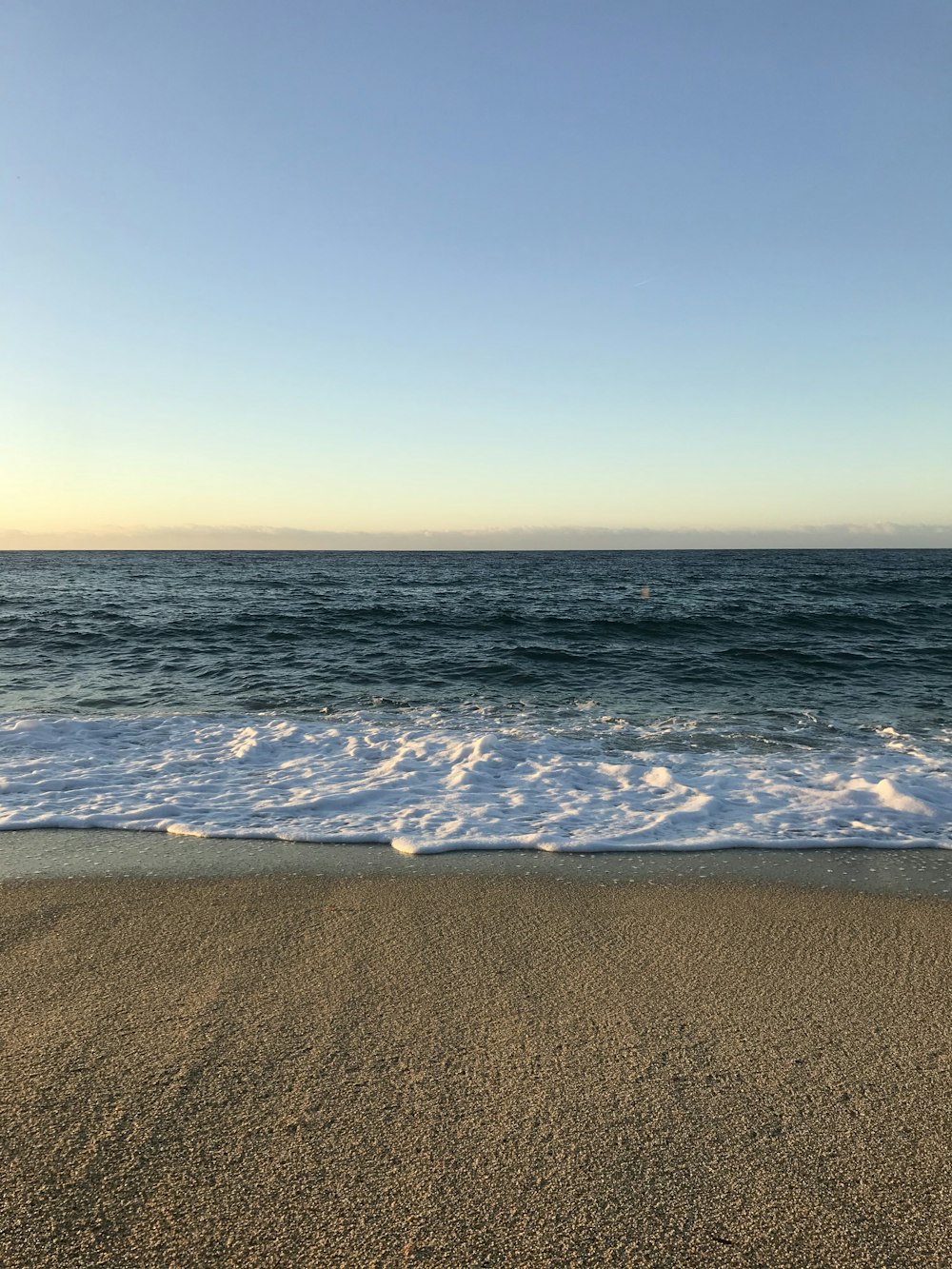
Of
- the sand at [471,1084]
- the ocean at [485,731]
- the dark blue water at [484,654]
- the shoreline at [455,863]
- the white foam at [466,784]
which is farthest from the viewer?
the dark blue water at [484,654]

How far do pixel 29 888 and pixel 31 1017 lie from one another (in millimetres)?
1485

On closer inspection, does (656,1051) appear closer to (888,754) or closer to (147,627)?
(888,754)

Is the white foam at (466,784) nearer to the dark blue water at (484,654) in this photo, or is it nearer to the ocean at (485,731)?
the ocean at (485,731)

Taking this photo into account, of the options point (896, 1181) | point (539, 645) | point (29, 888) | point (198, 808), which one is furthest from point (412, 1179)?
point (539, 645)

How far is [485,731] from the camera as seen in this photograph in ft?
27.6

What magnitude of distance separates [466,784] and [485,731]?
2061 mm

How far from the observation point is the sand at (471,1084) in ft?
6.34

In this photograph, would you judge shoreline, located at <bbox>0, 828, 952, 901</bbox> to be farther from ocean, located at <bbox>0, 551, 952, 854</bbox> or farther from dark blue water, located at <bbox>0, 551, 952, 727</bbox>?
dark blue water, located at <bbox>0, 551, 952, 727</bbox>

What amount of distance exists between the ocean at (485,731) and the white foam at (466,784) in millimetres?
29

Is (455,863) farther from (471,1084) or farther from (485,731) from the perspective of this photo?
(485,731)

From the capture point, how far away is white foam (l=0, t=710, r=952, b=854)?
5.18 meters

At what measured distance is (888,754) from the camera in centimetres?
746

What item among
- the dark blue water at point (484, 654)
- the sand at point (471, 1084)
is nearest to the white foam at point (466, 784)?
the sand at point (471, 1084)

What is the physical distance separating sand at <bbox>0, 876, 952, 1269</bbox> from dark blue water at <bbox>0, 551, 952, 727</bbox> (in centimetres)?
594
